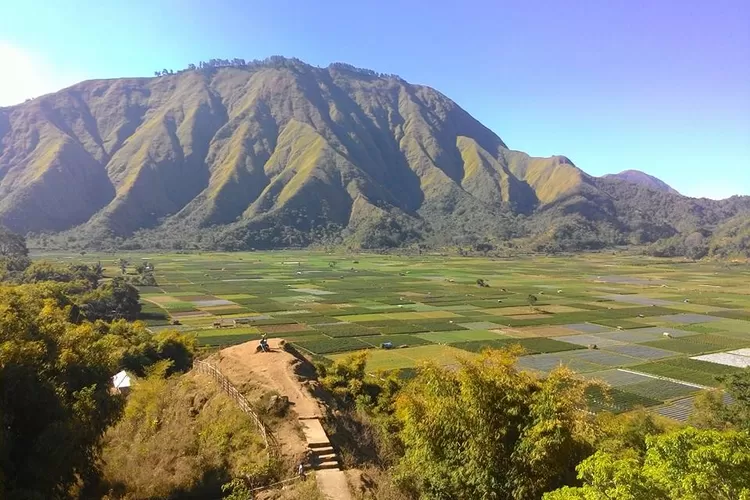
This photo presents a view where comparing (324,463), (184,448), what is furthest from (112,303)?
(324,463)

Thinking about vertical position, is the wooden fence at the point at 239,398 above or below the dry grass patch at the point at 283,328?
above

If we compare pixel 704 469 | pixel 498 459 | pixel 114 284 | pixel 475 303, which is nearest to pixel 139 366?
pixel 498 459

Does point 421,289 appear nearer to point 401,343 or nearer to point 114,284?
point 401,343

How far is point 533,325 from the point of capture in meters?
81.0

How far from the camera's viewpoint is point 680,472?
11617mm

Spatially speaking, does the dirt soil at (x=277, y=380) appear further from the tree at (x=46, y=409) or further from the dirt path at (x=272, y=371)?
the tree at (x=46, y=409)

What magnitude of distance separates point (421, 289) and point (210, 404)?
97835mm

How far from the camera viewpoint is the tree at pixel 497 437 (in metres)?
16.1

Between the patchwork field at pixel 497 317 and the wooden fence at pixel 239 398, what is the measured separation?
8.36 metres

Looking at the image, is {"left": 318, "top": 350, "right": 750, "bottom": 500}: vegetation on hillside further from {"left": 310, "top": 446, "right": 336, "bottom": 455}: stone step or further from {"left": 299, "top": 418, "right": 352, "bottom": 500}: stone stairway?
{"left": 310, "top": 446, "right": 336, "bottom": 455}: stone step

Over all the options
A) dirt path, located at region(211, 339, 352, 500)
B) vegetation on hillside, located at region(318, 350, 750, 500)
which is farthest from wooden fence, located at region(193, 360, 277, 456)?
vegetation on hillside, located at region(318, 350, 750, 500)

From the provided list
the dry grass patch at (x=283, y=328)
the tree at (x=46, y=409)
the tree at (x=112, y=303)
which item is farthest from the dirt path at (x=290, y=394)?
the tree at (x=112, y=303)

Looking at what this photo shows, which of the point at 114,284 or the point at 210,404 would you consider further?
the point at 114,284

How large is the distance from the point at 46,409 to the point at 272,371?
35.9ft
